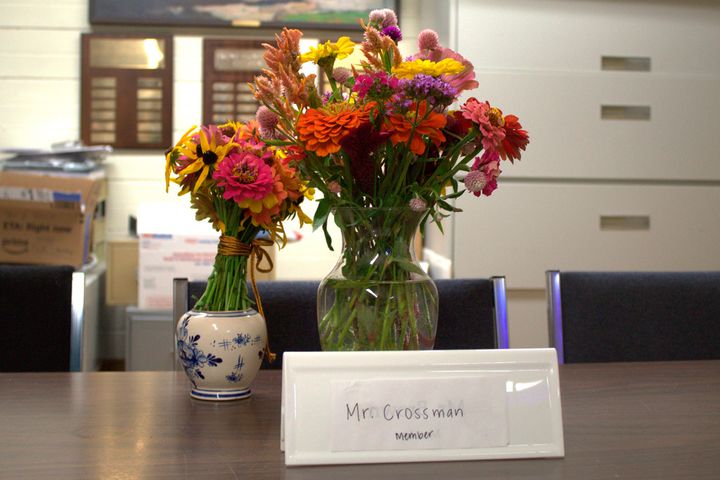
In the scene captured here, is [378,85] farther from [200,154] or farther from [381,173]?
[200,154]

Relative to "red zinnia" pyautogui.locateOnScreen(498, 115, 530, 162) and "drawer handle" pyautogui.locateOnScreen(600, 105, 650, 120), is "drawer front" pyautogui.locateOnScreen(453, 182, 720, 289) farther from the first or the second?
"red zinnia" pyautogui.locateOnScreen(498, 115, 530, 162)

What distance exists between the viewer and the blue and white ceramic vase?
954 millimetres

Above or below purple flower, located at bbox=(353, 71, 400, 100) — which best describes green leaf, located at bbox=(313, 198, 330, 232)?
below

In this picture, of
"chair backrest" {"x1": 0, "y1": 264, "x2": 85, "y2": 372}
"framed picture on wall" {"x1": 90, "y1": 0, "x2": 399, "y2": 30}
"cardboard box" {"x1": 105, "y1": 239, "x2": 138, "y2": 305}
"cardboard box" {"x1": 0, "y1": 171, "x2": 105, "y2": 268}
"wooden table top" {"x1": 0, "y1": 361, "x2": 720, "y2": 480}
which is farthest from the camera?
"framed picture on wall" {"x1": 90, "y1": 0, "x2": 399, "y2": 30}

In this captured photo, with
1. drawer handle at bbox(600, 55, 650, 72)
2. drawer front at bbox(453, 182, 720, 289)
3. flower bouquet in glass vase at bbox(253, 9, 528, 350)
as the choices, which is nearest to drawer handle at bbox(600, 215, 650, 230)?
drawer front at bbox(453, 182, 720, 289)

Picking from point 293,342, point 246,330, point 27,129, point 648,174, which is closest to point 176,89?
point 27,129

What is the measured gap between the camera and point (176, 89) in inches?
119

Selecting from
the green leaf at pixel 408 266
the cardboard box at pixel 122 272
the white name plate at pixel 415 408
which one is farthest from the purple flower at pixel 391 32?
the cardboard box at pixel 122 272

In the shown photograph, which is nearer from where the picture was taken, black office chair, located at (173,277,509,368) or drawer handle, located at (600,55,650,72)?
black office chair, located at (173,277,509,368)

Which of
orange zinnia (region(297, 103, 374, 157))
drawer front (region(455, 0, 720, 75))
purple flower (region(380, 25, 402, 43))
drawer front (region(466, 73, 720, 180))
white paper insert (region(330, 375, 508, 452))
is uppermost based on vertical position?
drawer front (region(455, 0, 720, 75))

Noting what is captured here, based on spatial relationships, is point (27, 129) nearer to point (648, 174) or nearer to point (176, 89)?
point (176, 89)

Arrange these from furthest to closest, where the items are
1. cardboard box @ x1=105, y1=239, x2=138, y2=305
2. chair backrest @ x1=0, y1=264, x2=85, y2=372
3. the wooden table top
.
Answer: cardboard box @ x1=105, y1=239, x2=138, y2=305 → chair backrest @ x1=0, y1=264, x2=85, y2=372 → the wooden table top

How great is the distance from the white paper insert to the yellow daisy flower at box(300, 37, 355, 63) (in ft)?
1.05

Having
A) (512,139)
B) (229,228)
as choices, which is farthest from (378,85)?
(229,228)
